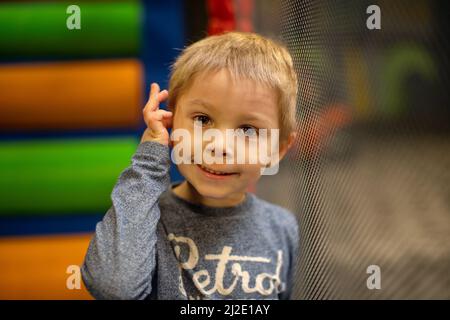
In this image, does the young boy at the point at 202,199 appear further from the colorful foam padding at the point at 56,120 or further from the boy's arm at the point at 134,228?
the colorful foam padding at the point at 56,120

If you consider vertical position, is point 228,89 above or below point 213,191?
above

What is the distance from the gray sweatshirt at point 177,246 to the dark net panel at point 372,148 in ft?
0.25

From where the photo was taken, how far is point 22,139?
0.78m

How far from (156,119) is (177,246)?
5.9 inches

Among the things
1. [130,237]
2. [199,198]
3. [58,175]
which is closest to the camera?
[130,237]

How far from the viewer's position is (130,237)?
1.60 ft

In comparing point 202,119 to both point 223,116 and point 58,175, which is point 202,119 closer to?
point 223,116

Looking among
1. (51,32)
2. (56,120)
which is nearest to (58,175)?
(56,120)

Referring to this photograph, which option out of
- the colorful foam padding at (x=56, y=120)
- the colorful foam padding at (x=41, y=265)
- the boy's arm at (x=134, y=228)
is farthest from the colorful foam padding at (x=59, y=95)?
the boy's arm at (x=134, y=228)

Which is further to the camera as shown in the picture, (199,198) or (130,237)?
(199,198)

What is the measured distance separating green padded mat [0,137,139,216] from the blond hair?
259 mm

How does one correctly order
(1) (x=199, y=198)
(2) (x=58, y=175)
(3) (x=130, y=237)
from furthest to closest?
(2) (x=58, y=175) < (1) (x=199, y=198) < (3) (x=130, y=237)

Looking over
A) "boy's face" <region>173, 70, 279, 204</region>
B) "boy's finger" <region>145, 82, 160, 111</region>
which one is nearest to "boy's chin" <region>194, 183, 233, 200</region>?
"boy's face" <region>173, 70, 279, 204</region>

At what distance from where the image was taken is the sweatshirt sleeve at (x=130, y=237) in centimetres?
48
